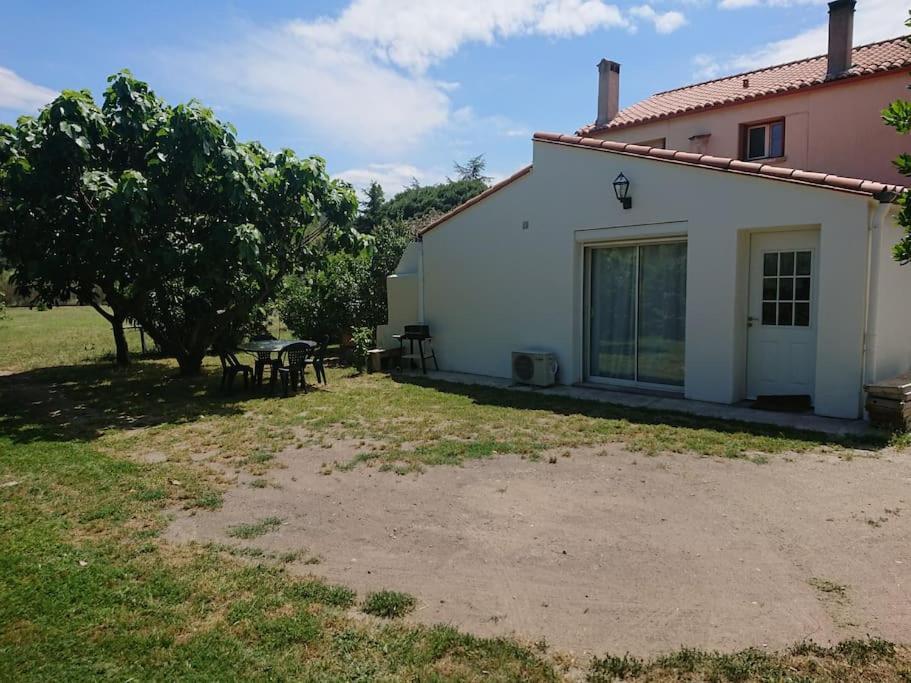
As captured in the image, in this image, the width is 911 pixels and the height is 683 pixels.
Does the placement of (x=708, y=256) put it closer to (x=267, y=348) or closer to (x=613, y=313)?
(x=613, y=313)

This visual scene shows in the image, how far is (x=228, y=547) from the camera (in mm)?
4324

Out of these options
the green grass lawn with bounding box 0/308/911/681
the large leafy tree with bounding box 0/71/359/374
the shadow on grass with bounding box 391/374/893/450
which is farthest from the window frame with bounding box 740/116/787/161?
the large leafy tree with bounding box 0/71/359/374

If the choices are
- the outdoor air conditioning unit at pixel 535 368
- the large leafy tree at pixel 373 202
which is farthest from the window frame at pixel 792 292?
the large leafy tree at pixel 373 202

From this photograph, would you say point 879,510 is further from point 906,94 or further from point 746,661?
point 906,94

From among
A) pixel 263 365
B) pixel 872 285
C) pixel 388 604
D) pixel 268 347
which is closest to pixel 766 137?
pixel 872 285

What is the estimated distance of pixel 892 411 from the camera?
272 inches

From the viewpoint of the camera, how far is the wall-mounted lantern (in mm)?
9414

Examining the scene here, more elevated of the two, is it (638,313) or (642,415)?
(638,313)

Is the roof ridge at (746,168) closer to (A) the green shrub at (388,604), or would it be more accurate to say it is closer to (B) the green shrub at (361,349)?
(B) the green shrub at (361,349)

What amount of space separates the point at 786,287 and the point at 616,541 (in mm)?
5746

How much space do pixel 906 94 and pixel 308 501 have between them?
13.0 metres

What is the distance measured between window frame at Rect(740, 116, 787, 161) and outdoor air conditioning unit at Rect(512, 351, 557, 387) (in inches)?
283

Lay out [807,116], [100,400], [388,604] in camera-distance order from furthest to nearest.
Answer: [807,116]
[100,400]
[388,604]

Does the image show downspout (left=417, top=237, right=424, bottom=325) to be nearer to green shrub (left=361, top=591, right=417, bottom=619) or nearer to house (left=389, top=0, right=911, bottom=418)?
house (left=389, top=0, right=911, bottom=418)
